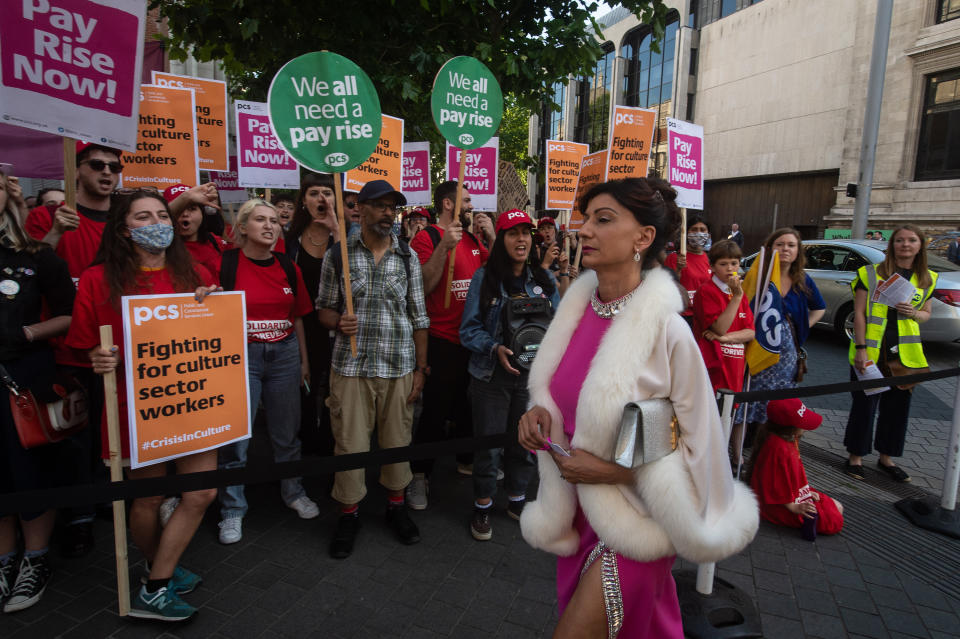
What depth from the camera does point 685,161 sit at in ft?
19.8

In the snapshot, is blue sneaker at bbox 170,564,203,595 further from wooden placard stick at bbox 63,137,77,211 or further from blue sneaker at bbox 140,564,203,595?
wooden placard stick at bbox 63,137,77,211

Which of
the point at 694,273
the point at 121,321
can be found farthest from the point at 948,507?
the point at 121,321

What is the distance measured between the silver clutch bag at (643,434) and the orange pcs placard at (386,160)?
4.30 m

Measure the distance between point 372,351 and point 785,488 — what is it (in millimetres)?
2905

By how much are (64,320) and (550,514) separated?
2684 millimetres

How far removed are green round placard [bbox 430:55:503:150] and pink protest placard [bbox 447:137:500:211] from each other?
225cm

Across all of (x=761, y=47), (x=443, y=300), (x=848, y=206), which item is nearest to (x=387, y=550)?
(x=443, y=300)

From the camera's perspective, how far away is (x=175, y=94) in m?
4.41

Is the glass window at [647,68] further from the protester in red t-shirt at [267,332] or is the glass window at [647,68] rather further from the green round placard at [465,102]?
→ the protester in red t-shirt at [267,332]

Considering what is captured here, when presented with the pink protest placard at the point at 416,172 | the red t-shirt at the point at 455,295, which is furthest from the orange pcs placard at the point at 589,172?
the red t-shirt at the point at 455,295

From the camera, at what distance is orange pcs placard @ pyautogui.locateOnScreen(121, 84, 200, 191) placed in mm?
4367

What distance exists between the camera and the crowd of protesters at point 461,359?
69.2 inches

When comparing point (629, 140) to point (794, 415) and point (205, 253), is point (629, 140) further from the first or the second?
point (205, 253)

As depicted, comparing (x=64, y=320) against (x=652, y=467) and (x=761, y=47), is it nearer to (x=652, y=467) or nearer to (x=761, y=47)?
(x=652, y=467)
